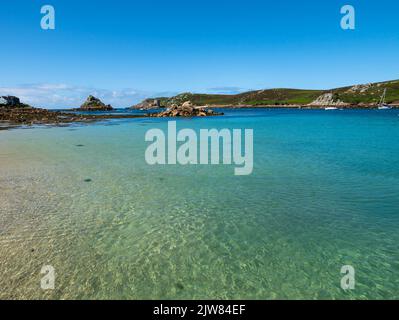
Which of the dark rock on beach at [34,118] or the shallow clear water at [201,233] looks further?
the dark rock on beach at [34,118]

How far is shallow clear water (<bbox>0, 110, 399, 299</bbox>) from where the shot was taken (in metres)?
8.43

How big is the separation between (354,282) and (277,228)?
388 centimetres

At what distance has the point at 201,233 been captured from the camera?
11875 millimetres

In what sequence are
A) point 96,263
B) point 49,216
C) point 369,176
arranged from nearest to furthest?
1. point 96,263
2. point 49,216
3. point 369,176

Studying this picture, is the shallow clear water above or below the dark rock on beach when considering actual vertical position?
below

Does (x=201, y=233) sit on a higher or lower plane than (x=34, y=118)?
lower

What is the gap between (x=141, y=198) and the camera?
54.2ft

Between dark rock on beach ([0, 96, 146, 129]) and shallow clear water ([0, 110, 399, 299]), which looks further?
dark rock on beach ([0, 96, 146, 129])

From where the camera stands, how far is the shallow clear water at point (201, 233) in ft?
27.7

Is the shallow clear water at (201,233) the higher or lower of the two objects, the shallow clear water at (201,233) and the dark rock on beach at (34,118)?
the lower
